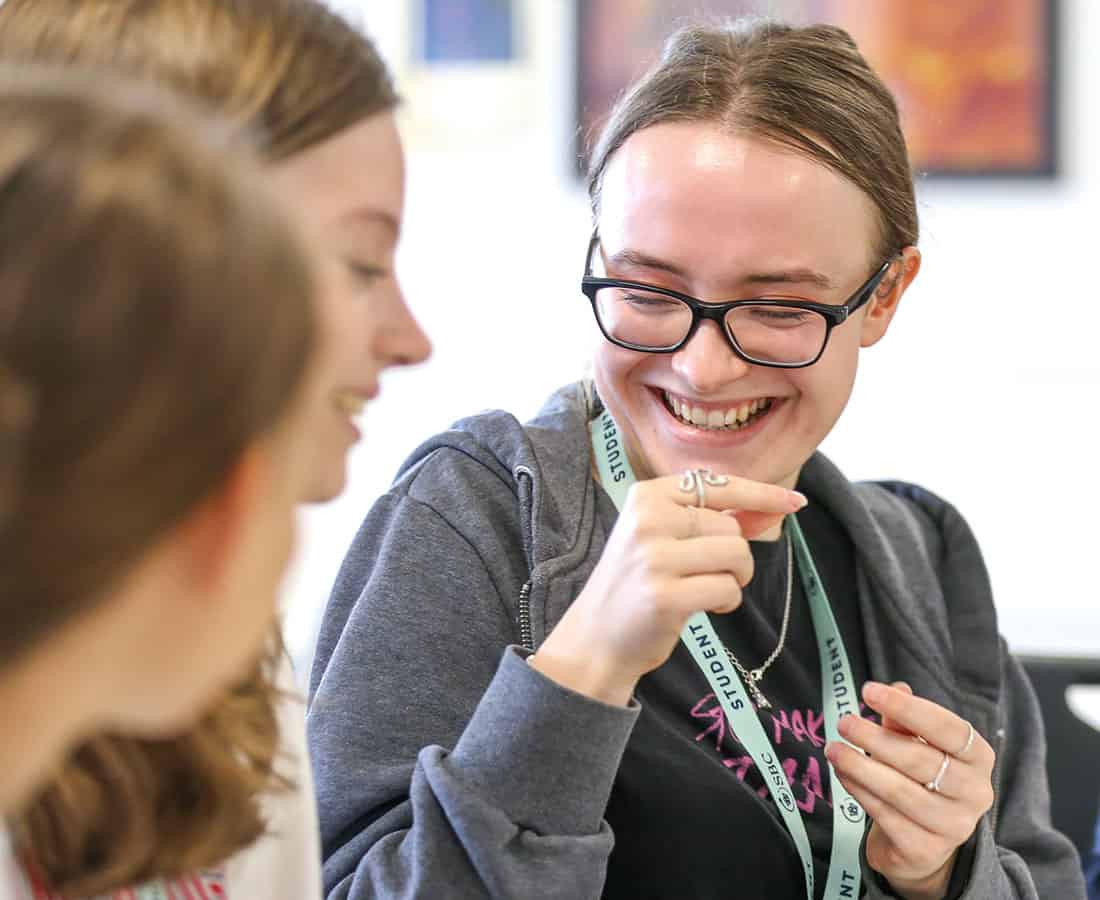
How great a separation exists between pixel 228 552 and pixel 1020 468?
4135 mm

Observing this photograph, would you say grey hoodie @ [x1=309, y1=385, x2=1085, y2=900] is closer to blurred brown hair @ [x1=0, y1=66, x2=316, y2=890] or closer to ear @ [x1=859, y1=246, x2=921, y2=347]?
ear @ [x1=859, y1=246, x2=921, y2=347]

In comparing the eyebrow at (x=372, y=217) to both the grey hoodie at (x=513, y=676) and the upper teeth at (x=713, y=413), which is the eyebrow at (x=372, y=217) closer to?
the grey hoodie at (x=513, y=676)

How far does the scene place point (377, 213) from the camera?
0.98m

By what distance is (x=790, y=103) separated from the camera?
4.74 feet

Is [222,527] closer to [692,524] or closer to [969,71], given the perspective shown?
[692,524]

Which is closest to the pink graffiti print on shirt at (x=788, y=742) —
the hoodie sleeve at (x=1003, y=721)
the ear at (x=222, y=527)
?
the hoodie sleeve at (x=1003, y=721)

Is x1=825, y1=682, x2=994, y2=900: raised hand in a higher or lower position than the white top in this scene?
lower

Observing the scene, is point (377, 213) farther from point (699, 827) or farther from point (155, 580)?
point (699, 827)

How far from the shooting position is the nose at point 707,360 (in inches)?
55.6

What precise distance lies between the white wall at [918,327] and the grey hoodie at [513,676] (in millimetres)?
2656

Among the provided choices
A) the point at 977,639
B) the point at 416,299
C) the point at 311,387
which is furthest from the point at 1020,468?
the point at 311,387

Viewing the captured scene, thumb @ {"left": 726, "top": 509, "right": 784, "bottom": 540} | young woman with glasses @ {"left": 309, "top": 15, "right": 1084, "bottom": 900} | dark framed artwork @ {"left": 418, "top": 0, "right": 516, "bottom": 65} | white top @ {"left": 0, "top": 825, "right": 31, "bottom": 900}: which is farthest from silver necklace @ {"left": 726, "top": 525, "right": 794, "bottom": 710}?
dark framed artwork @ {"left": 418, "top": 0, "right": 516, "bottom": 65}

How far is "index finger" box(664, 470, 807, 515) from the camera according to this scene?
4.17 ft

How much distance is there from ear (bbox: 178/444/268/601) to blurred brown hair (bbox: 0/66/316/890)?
1 centimetres
